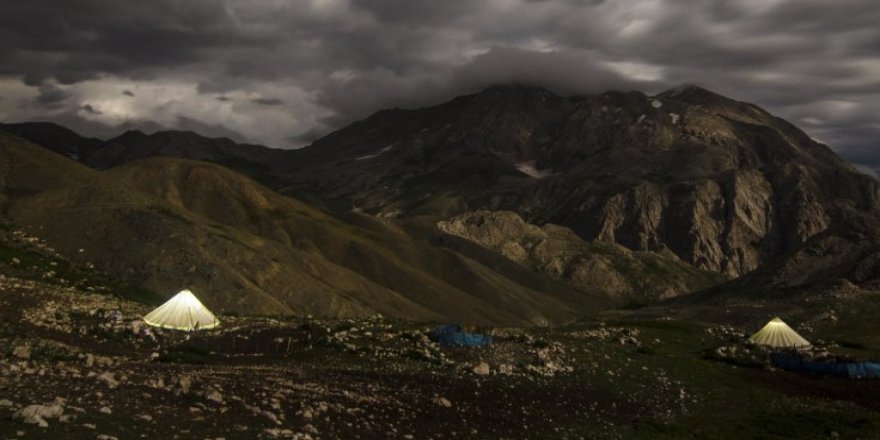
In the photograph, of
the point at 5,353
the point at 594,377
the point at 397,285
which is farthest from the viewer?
the point at 397,285

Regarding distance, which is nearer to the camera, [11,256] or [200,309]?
[200,309]

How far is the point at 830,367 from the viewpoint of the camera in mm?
53625

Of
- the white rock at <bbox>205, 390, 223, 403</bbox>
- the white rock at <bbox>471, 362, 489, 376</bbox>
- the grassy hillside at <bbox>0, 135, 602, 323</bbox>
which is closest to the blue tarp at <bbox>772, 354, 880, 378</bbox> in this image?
the white rock at <bbox>471, 362, 489, 376</bbox>

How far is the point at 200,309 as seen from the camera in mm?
50406

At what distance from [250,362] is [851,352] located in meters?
56.3

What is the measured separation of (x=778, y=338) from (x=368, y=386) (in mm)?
49272

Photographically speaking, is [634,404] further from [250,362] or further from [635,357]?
[250,362]

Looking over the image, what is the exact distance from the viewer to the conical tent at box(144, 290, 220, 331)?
1863 inches

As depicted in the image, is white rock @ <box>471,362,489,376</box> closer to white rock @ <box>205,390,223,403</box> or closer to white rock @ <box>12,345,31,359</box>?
white rock @ <box>205,390,223,403</box>

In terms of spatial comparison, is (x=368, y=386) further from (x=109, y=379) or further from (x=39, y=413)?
(x=39, y=413)

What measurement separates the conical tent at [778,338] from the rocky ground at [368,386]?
141 inches

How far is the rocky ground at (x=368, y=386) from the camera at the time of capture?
2186cm

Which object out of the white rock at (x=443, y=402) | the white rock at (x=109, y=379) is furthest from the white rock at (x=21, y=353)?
the white rock at (x=443, y=402)

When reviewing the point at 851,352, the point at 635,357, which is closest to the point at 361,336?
the point at 635,357
